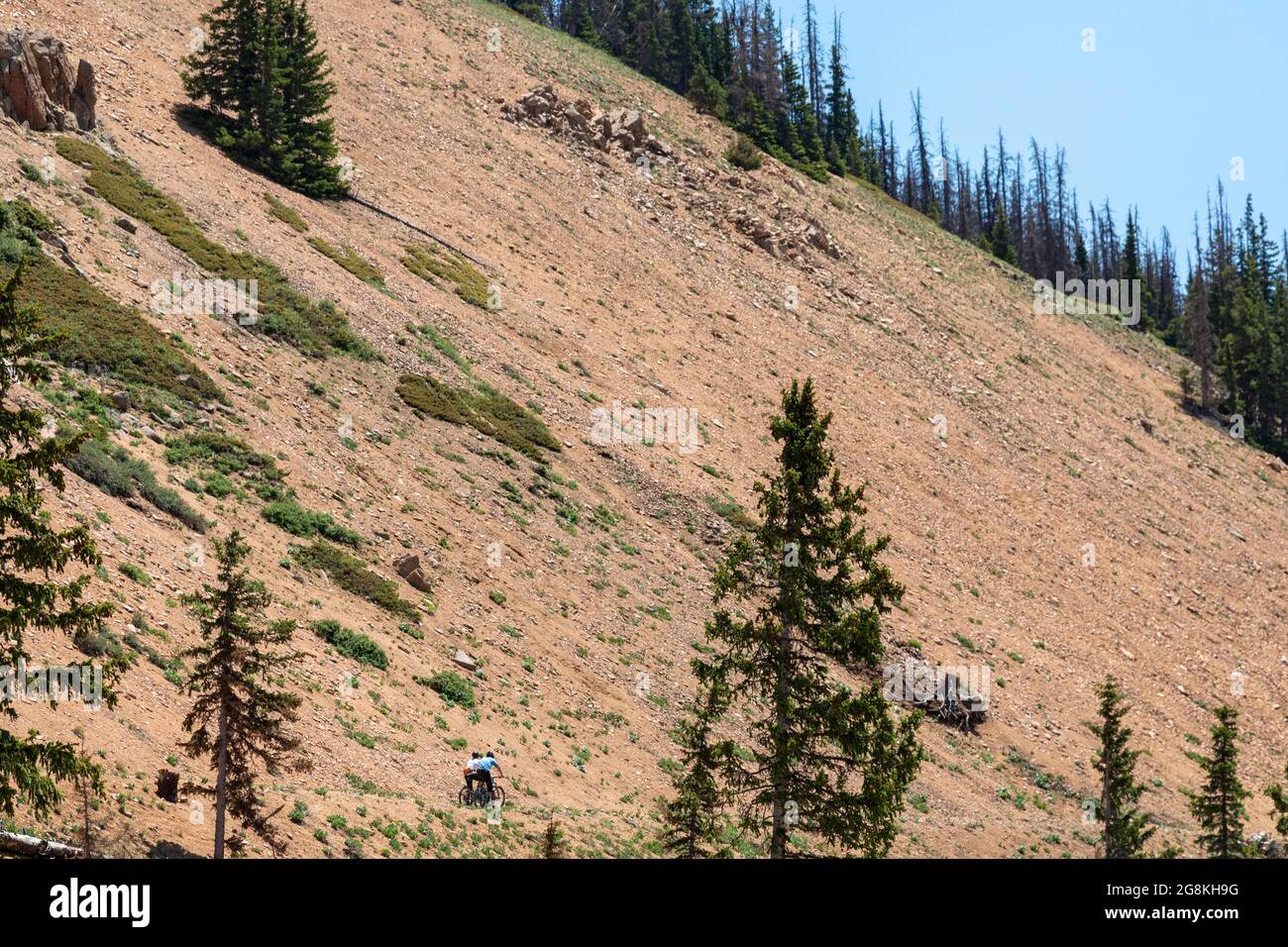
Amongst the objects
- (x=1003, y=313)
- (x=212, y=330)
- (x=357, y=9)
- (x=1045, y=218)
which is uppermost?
(x=1045, y=218)

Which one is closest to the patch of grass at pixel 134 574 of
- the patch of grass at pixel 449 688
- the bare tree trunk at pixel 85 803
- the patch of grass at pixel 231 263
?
the bare tree trunk at pixel 85 803

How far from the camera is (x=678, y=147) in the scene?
72.8m

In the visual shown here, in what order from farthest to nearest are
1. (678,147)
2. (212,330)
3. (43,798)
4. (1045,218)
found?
(1045,218), (678,147), (212,330), (43,798)

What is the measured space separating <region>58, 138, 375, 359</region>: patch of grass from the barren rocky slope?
2.27 feet

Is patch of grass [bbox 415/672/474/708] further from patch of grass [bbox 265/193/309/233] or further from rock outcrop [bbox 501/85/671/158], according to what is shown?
Result: rock outcrop [bbox 501/85/671/158]

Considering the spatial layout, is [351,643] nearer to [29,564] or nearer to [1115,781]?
[29,564]

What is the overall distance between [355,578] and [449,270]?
2229 cm

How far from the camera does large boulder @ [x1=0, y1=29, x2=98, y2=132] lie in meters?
38.1

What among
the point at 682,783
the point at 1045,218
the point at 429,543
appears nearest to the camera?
A: the point at 682,783

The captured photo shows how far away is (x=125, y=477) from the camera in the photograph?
992 inches

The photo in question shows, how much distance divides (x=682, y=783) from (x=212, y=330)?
2061 cm

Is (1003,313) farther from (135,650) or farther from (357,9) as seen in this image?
(135,650)

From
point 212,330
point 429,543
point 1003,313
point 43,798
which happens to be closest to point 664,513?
point 429,543

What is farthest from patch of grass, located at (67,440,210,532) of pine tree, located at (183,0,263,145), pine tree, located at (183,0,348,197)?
pine tree, located at (183,0,263,145)
